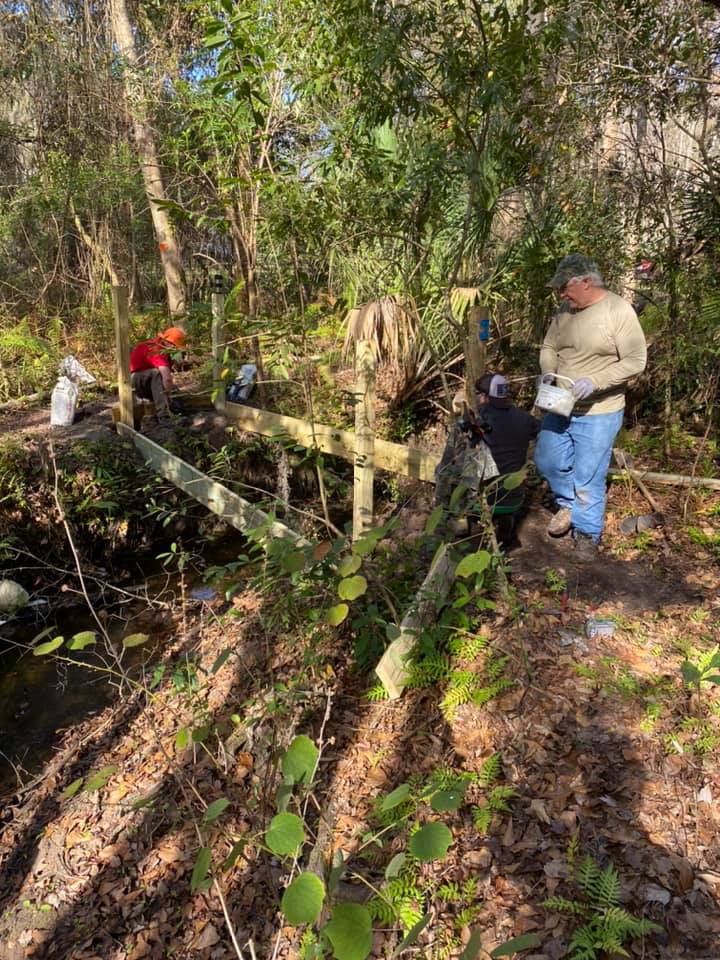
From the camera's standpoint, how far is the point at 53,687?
16.0ft

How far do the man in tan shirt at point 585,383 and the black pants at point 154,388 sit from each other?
509 cm

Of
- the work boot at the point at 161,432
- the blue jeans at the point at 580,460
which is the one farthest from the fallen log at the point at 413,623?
the work boot at the point at 161,432

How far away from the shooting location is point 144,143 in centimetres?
1059

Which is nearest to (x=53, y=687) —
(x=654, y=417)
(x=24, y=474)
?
(x=24, y=474)

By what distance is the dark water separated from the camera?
14.1ft

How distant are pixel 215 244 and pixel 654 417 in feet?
36.2

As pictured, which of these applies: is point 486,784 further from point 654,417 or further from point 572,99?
point 572,99

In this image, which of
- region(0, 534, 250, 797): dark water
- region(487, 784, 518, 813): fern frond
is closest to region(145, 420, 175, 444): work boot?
region(0, 534, 250, 797): dark water

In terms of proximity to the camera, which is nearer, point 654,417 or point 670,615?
point 670,615

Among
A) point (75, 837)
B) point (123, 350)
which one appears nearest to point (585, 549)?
point (75, 837)

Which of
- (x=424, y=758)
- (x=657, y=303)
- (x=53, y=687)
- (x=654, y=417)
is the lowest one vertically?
(x=53, y=687)

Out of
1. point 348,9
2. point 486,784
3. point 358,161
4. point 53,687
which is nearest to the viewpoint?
point 486,784

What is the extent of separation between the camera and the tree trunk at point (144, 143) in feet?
32.7

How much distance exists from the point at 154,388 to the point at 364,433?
441cm
